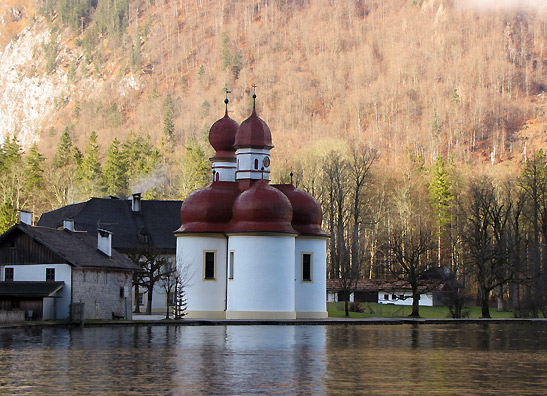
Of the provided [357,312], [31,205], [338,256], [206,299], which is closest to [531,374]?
[206,299]

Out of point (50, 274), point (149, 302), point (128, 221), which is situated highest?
point (128, 221)

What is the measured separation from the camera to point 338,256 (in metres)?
92.5

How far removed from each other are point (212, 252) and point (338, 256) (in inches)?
963

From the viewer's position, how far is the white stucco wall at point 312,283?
2773 inches

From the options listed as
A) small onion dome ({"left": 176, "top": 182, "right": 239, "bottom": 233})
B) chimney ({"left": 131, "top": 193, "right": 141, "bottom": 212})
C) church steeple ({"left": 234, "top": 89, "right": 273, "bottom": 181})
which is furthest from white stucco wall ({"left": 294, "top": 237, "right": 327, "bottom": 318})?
chimney ({"left": 131, "top": 193, "right": 141, "bottom": 212})

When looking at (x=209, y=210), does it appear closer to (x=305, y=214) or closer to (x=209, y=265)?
(x=209, y=265)

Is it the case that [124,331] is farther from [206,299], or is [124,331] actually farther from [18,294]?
[206,299]

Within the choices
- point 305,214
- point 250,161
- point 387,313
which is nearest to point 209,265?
point 305,214

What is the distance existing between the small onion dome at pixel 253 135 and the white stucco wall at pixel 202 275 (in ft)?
22.3

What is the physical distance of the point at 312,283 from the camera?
7100 centimetres

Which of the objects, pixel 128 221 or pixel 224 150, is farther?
pixel 128 221

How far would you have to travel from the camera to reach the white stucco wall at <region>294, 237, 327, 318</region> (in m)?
70.4

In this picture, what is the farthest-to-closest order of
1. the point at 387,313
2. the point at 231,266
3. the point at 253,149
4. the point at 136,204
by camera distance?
the point at 136,204 < the point at 387,313 < the point at 253,149 < the point at 231,266

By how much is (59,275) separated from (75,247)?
3089 millimetres
